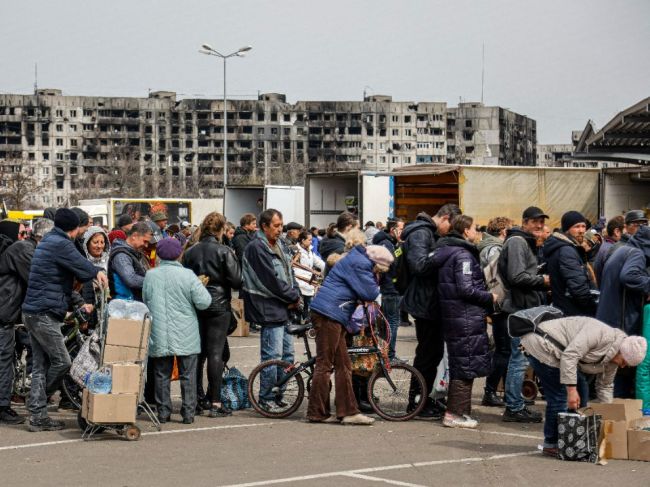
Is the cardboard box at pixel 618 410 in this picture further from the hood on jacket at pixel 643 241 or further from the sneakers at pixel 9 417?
the sneakers at pixel 9 417

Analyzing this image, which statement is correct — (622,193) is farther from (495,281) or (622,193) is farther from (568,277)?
(568,277)

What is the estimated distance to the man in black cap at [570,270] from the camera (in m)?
10.6

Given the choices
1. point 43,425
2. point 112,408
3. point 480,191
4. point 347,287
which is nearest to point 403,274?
point 347,287

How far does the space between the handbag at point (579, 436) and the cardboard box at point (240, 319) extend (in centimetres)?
952

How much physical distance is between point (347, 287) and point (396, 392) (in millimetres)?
1141

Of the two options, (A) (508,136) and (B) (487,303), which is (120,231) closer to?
(B) (487,303)

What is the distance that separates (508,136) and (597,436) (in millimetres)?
191591

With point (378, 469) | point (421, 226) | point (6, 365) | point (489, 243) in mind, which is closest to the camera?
point (378, 469)

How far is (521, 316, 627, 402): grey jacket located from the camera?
8.66 meters

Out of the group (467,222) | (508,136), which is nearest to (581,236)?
(467,222)

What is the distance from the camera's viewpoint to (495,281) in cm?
1145

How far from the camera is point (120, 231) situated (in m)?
17.0

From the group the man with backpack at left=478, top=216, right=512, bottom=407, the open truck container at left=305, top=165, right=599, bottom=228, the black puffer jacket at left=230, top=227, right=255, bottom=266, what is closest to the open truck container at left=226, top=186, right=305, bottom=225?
the open truck container at left=305, top=165, right=599, bottom=228

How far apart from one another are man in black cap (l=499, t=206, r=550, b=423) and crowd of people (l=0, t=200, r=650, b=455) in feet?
0.04
